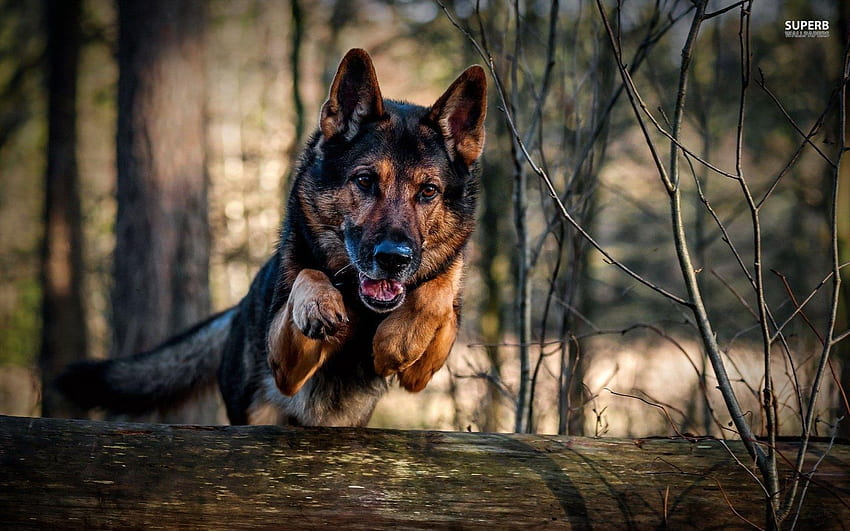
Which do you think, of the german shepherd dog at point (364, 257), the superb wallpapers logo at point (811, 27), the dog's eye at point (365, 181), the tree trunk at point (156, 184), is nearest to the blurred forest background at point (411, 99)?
the tree trunk at point (156, 184)

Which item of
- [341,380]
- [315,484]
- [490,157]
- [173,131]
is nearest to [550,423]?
[490,157]

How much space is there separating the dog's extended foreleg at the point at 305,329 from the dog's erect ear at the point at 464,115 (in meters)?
1.19

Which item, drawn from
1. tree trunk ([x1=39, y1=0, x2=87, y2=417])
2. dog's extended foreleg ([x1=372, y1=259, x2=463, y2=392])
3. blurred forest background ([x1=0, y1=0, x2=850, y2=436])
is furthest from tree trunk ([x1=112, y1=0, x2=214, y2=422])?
dog's extended foreleg ([x1=372, y1=259, x2=463, y2=392])

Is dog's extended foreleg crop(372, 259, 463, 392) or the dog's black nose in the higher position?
the dog's black nose

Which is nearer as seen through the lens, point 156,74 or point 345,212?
point 345,212

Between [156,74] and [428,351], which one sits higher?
[156,74]

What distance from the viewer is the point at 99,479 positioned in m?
2.86

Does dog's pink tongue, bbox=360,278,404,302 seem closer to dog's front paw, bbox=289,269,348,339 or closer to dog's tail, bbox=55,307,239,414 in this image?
dog's front paw, bbox=289,269,348,339

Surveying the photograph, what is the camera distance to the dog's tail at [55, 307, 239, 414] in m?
4.96

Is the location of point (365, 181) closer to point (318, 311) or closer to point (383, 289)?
point (383, 289)

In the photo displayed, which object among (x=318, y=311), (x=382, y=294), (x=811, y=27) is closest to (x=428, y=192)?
(x=382, y=294)

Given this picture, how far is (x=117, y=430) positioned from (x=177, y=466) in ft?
1.14

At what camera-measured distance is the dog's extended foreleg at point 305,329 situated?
3322 millimetres

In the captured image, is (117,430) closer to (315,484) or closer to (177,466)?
(177,466)
